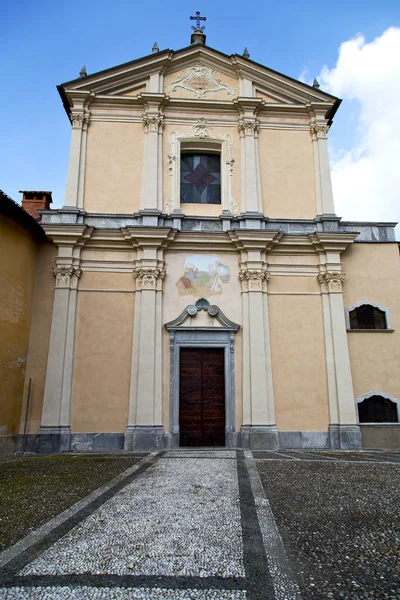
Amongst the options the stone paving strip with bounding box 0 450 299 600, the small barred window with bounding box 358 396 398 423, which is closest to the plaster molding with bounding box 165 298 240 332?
the small barred window with bounding box 358 396 398 423

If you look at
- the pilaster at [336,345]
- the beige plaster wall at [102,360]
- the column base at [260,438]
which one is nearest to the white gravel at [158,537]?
the column base at [260,438]

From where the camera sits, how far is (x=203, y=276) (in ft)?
38.9

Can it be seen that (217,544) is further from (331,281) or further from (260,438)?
(331,281)

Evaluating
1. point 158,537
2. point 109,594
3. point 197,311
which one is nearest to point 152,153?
point 197,311

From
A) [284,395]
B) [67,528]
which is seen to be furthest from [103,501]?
[284,395]

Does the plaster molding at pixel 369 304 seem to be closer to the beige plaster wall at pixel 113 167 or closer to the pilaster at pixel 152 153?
the pilaster at pixel 152 153

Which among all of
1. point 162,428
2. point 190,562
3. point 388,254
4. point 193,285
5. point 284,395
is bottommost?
point 190,562

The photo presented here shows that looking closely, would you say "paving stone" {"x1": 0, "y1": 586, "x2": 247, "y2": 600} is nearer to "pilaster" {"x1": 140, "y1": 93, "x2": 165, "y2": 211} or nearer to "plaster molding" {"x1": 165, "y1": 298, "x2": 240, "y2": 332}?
"plaster molding" {"x1": 165, "y1": 298, "x2": 240, "y2": 332}

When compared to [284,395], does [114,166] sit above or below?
above

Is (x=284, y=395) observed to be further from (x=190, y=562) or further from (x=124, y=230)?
(x=190, y=562)

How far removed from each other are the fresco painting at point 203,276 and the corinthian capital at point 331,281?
2790 mm

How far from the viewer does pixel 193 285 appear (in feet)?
38.6

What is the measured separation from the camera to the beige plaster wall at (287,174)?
1280cm

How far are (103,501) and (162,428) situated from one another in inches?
230
